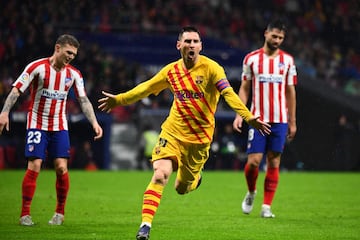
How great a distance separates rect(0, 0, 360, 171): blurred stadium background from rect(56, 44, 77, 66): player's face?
12.8 m

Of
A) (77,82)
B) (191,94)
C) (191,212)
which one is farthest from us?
(191,212)

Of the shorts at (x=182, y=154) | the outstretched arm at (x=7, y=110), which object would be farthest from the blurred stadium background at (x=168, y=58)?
the shorts at (x=182, y=154)

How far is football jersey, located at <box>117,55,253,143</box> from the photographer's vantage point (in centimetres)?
857

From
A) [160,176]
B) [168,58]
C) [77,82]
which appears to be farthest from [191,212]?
[168,58]

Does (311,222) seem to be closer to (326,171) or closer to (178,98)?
(178,98)

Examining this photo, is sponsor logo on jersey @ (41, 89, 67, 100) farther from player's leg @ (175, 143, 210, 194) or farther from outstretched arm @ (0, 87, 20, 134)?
player's leg @ (175, 143, 210, 194)

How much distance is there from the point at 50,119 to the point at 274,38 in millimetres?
3151

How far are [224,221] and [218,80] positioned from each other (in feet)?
7.76

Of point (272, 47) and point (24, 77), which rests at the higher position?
point (272, 47)

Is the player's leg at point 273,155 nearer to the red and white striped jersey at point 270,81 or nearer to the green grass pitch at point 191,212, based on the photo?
the red and white striped jersey at point 270,81

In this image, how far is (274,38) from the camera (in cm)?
1089

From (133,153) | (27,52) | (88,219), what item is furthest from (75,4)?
(88,219)

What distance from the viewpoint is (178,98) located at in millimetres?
8688

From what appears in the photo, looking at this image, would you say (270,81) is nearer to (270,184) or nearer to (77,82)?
(270,184)
